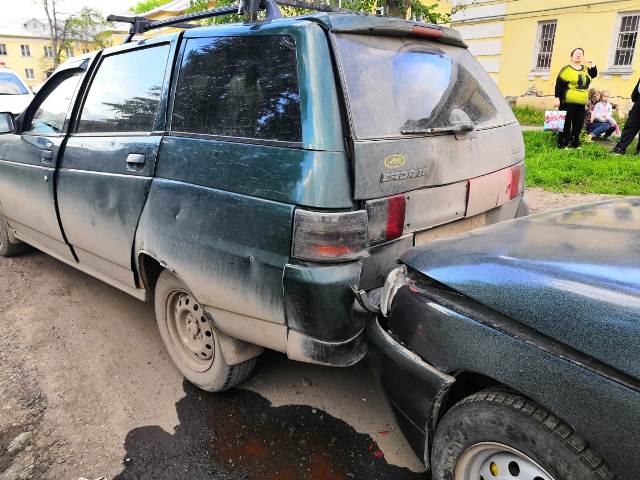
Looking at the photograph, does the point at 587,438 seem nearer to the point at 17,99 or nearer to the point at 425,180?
the point at 425,180

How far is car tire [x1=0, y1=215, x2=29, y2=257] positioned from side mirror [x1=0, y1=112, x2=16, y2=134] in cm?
116

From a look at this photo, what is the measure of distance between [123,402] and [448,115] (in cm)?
247

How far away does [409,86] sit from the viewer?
99.0 inches

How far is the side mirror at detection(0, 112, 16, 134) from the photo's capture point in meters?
4.12

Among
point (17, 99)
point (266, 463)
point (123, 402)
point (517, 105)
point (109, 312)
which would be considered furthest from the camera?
point (517, 105)

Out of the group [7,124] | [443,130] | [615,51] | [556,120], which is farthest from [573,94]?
[7,124]

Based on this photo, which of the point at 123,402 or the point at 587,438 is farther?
the point at 123,402

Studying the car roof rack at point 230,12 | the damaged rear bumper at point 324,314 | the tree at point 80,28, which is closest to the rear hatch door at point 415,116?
the damaged rear bumper at point 324,314

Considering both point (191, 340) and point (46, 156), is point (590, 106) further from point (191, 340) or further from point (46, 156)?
point (46, 156)

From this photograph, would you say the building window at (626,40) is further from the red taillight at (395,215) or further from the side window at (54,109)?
the side window at (54,109)

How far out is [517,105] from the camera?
15953mm

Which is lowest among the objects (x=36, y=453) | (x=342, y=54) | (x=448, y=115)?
(x=36, y=453)

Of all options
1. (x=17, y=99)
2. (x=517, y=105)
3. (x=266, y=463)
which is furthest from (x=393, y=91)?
(x=517, y=105)

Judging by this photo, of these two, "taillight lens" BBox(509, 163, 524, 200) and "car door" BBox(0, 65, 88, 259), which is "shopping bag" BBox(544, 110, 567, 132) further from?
"car door" BBox(0, 65, 88, 259)
